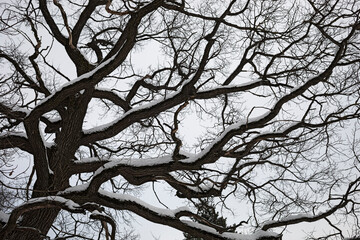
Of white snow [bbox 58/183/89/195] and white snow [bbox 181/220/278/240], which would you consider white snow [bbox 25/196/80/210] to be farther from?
white snow [bbox 181/220/278/240]

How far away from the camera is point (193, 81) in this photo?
5.38 meters

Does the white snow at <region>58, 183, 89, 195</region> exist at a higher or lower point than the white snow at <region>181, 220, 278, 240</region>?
higher

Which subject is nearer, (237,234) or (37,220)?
(237,234)

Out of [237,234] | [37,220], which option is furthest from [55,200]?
[237,234]

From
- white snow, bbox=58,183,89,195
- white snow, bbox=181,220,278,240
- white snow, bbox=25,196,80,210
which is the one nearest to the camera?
white snow, bbox=25,196,80,210

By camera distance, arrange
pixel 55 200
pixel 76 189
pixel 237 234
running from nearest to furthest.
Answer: pixel 55 200 → pixel 237 234 → pixel 76 189

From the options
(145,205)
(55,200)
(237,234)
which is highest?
(145,205)

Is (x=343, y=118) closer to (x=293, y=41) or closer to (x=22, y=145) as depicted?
(x=293, y=41)

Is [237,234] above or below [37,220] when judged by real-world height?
above

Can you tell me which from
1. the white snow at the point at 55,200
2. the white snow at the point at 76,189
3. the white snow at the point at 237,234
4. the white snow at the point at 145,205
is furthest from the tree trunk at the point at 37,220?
the white snow at the point at 237,234

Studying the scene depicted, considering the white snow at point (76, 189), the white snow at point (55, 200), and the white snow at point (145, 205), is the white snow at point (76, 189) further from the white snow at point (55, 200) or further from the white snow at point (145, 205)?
the white snow at point (55, 200)


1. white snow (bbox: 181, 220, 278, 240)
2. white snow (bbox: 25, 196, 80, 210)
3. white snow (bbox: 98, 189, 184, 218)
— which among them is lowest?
white snow (bbox: 25, 196, 80, 210)

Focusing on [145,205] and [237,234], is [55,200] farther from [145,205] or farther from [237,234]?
[237,234]

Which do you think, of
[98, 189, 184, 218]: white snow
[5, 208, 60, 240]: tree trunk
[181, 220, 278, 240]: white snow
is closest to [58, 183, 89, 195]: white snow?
[98, 189, 184, 218]: white snow
